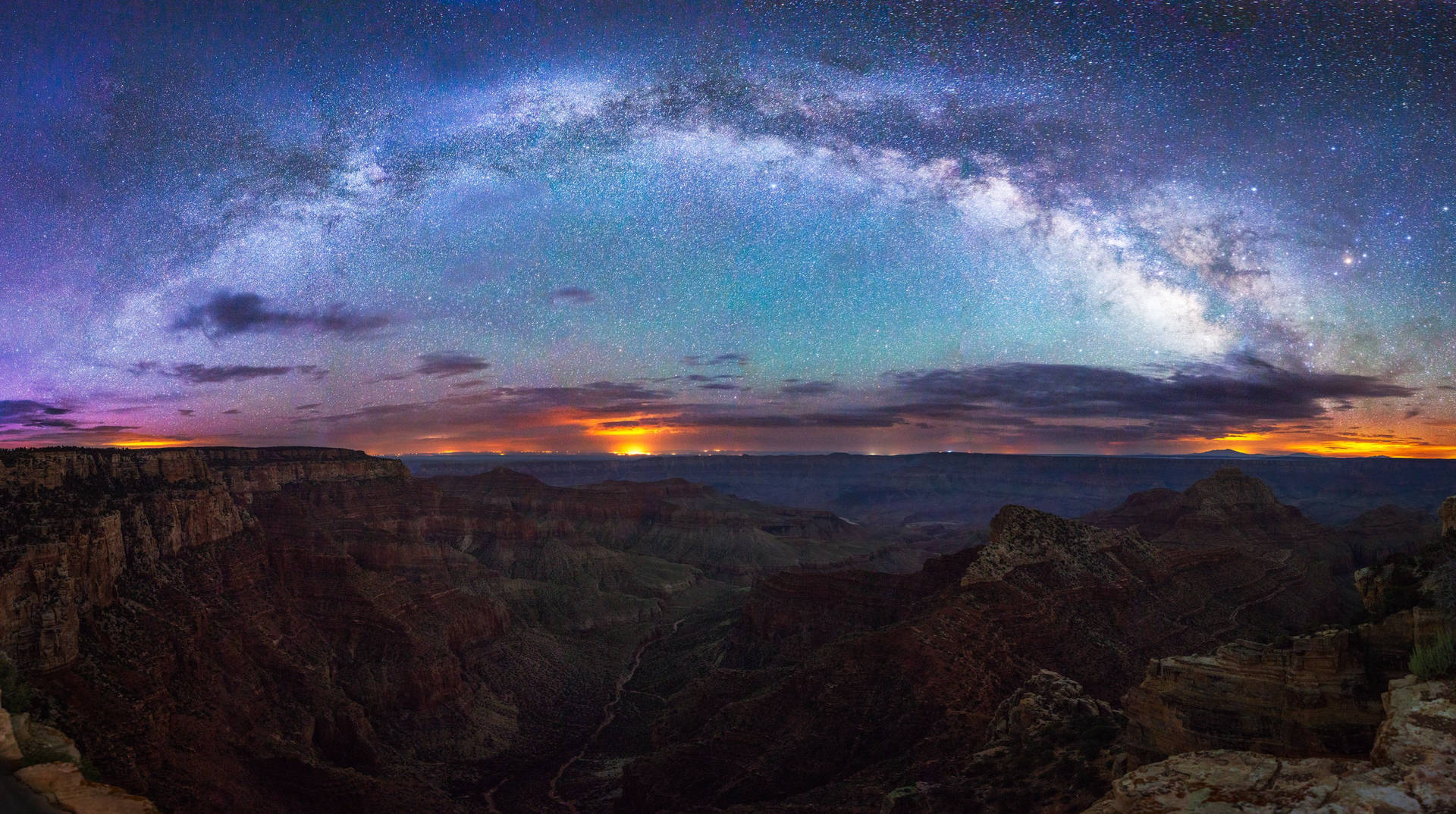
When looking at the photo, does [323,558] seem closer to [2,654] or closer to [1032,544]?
[2,654]

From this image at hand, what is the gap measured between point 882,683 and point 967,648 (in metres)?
5.55

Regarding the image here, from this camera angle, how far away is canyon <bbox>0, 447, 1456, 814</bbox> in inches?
963

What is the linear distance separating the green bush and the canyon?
1.59 m

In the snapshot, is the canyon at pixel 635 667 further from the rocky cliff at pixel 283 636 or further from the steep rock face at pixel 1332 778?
the steep rock face at pixel 1332 778

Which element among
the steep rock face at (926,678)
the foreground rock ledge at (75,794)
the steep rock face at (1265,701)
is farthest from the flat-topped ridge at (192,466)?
the steep rock face at (1265,701)

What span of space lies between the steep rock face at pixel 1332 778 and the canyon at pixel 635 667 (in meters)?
0.55

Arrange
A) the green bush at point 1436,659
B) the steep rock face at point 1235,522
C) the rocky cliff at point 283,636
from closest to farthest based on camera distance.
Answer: the green bush at point 1436,659
the rocky cliff at point 283,636
the steep rock face at point 1235,522

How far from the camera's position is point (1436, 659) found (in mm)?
17234

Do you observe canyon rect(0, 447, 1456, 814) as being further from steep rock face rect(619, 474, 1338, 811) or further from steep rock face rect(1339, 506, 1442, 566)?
steep rock face rect(1339, 506, 1442, 566)

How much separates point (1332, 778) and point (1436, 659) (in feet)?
21.9

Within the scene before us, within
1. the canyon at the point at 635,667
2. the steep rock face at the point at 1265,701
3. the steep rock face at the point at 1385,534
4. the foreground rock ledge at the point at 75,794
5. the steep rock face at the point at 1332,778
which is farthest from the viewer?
the steep rock face at the point at 1385,534

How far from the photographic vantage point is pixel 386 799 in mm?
44062

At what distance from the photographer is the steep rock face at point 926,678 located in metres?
39.7

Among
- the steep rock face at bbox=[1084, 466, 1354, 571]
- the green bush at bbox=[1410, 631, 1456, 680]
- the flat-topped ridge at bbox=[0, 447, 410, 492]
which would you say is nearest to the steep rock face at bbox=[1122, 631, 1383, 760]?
the green bush at bbox=[1410, 631, 1456, 680]
